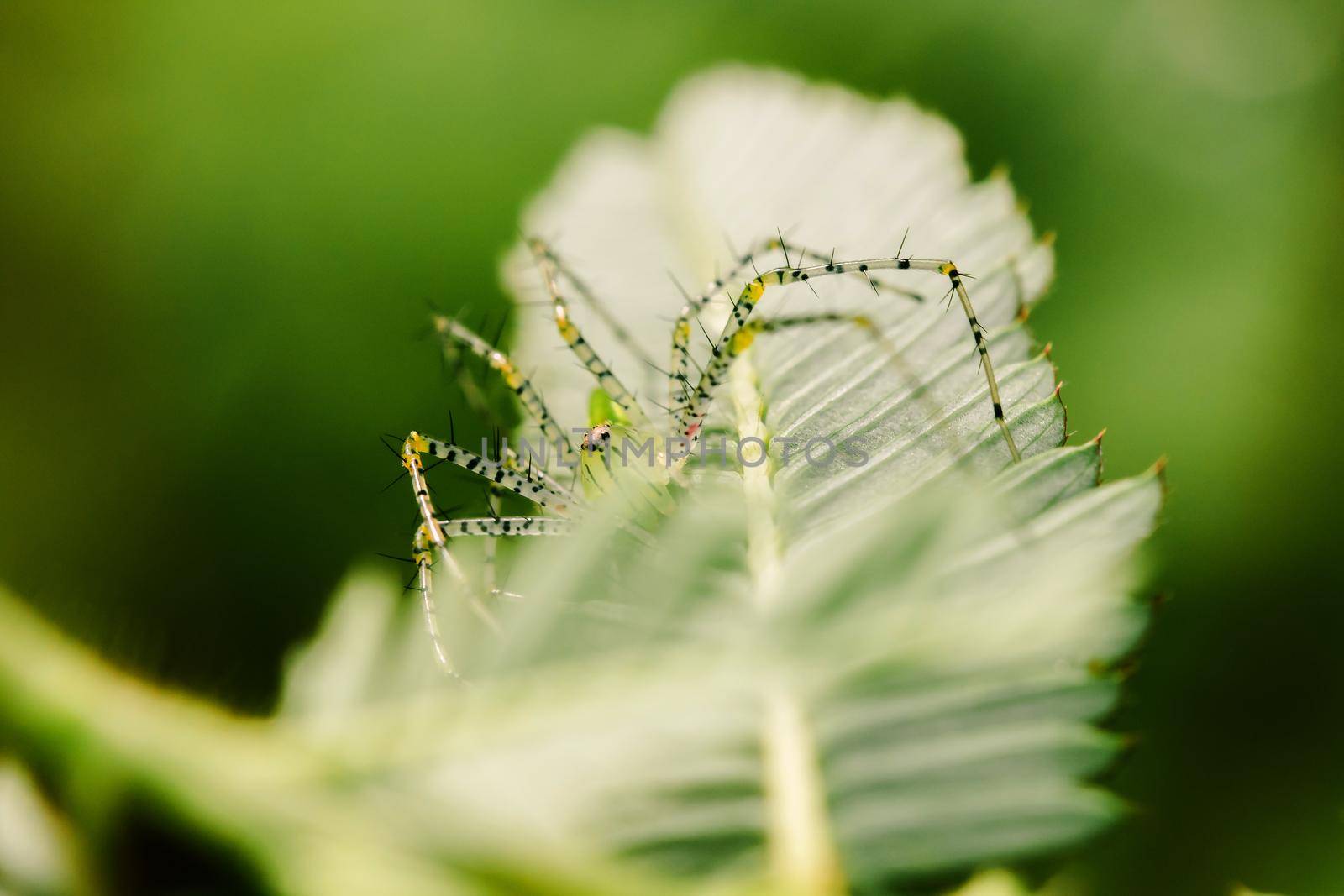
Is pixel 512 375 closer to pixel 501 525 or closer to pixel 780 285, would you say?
pixel 501 525

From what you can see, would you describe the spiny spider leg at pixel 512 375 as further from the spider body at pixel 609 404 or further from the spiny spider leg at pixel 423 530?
the spiny spider leg at pixel 423 530

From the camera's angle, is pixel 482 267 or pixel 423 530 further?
pixel 482 267

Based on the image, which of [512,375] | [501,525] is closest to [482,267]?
[512,375]

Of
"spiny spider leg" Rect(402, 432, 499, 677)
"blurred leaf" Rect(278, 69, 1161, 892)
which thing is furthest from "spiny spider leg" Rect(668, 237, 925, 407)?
"blurred leaf" Rect(278, 69, 1161, 892)

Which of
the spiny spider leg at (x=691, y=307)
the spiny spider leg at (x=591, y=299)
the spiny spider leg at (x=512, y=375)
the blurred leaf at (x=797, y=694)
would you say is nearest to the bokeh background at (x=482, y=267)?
the spiny spider leg at (x=512, y=375)

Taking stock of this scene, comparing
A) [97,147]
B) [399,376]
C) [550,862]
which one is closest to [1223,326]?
[399,376]

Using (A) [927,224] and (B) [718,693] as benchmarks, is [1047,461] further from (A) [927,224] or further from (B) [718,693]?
(A) [927,224]
